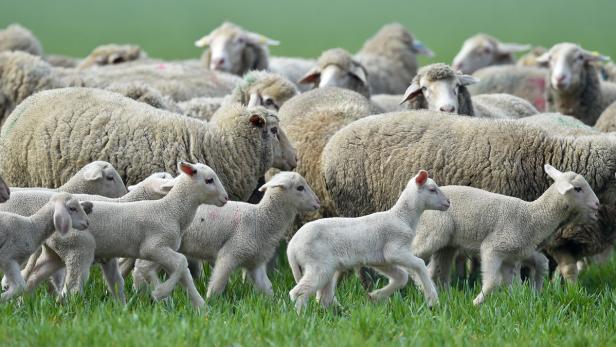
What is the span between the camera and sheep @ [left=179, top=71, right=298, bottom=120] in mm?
9656

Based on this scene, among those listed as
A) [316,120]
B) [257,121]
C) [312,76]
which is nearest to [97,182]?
[257,121]

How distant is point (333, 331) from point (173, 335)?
0.73m

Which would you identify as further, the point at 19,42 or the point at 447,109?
the point at 19,42

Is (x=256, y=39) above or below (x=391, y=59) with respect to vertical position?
above

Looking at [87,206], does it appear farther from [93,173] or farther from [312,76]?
[312,76]

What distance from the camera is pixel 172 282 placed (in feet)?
19.7

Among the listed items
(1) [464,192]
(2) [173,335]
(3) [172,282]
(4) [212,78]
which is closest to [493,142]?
(1) [464,192]

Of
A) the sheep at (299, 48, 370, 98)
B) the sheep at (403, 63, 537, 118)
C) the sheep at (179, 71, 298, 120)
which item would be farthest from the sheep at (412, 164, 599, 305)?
the sheep at (299, 48, 370, 98)

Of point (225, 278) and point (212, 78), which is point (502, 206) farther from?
point (212, 78)

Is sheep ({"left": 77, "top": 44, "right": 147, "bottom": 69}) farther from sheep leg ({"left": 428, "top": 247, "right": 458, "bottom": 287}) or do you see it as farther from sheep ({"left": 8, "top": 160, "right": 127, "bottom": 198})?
sheep leg ({"left": 428, "top": 247, "right": 458, "bottom": 287})

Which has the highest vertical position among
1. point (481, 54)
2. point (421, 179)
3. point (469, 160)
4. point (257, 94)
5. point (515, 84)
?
point (421, 179)

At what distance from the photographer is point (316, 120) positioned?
8836mm

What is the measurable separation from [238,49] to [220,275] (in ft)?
26.3

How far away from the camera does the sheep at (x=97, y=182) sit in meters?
6.82
